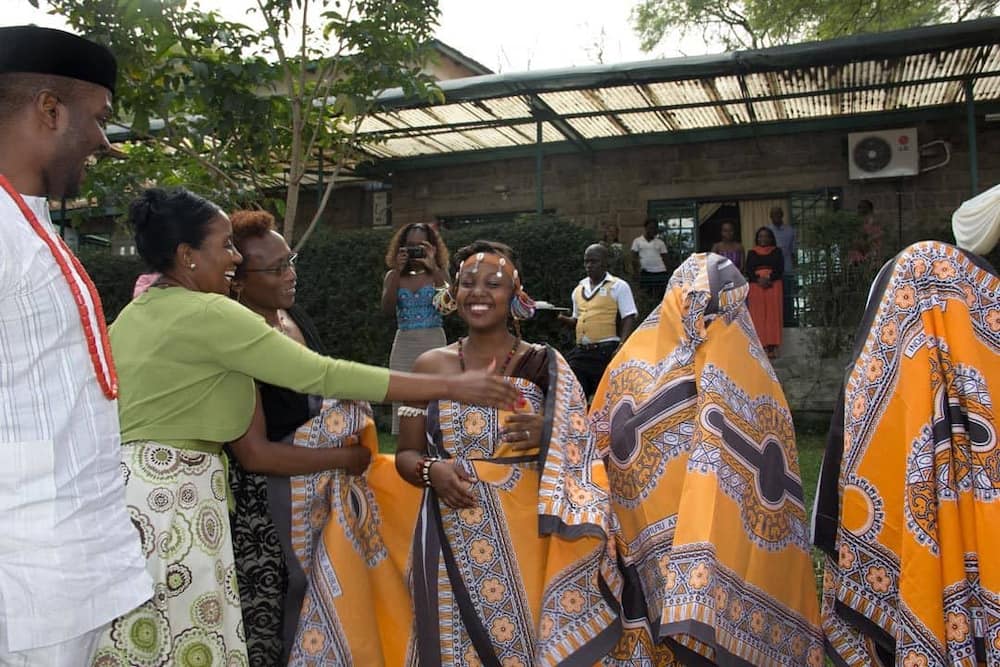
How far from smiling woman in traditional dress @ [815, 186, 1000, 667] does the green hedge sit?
8258 millimetres

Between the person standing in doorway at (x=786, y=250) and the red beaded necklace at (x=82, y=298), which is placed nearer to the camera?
the red beaded necklace at (x=82, y=298)

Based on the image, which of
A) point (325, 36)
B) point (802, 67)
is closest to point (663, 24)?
point (802, 67)

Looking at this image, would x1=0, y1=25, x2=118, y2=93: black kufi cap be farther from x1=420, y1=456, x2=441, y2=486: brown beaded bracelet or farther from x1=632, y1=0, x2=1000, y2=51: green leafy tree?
x1=632, y1=0, x2=1000, y2=51: green leafy tree

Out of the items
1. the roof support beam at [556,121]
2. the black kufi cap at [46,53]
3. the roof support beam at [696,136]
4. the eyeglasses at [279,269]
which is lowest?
the eyeglasses at [279,269]

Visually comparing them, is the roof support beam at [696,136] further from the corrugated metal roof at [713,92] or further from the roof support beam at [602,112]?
the roof support beam at [602,112]

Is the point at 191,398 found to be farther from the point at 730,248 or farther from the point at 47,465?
the point at 730,248

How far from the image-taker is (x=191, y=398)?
293 cm

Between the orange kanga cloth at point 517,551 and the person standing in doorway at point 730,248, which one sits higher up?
the person standing in doorway at point 730,248

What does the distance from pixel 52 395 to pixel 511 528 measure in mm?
1888

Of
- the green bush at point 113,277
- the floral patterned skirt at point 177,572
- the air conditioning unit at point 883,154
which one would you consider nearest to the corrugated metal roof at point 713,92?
the air conditioning unit at point 883,154

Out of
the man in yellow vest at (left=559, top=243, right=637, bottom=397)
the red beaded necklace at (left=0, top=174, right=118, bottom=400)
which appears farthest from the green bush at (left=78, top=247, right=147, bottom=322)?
the red beaded necklace at (left=0, top=174, right=118, bottom=400)

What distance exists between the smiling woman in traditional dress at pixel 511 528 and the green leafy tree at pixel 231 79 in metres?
4.50

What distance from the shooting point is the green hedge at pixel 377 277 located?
11695 mm

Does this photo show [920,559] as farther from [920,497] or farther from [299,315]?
[299,315]
